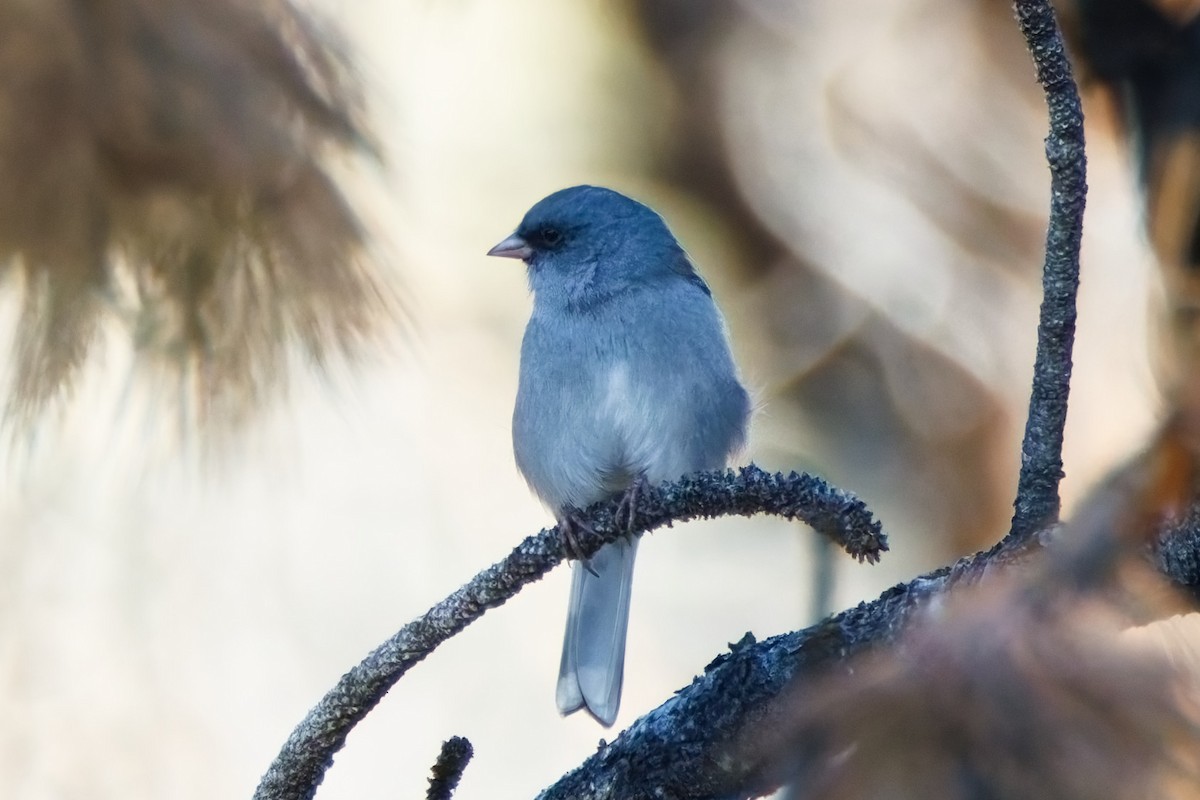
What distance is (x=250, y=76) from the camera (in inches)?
60.2

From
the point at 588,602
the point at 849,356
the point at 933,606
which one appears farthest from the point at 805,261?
the point at 933,606

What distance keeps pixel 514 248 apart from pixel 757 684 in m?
1.58

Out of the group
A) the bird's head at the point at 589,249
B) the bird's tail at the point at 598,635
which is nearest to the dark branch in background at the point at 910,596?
the bird's tail at the point at 598,635

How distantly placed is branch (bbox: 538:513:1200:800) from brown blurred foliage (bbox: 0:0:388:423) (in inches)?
22.8

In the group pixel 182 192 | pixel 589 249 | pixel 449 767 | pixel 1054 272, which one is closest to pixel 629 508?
pixel 449 767

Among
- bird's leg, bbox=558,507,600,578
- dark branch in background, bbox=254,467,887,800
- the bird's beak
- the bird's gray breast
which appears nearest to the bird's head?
the bird's beak

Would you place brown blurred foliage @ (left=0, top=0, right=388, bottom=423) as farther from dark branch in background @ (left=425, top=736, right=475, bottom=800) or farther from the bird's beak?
the bird's beak

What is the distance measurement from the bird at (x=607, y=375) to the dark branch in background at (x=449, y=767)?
1040mm

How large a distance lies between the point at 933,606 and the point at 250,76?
1030 millimetres

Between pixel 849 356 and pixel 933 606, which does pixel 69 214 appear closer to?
pixel 933 606

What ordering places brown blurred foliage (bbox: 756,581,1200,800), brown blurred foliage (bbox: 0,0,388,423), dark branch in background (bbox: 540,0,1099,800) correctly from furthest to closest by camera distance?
brown blurred foliage (bbox: 0,0,388,423)
dark branch in background (bbox: 540,0,1099,800)
brown blurred foliage (bbox: 756,581,1200,800)

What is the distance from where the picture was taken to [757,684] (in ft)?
3.92

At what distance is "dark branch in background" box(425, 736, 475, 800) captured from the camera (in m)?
1.31

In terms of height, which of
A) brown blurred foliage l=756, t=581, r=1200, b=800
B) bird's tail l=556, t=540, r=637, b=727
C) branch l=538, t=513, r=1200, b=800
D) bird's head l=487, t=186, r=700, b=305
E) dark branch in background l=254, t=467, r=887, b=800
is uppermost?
bird's head l=487, t=186, r=700, b=305
